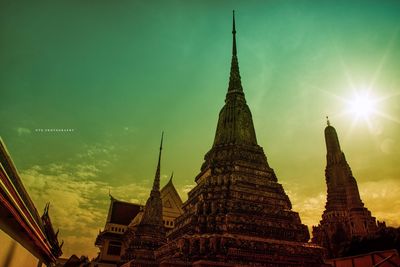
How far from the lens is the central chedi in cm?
1108

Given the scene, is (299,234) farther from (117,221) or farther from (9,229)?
(117,221)

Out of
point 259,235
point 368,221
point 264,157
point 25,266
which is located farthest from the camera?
point 368,221

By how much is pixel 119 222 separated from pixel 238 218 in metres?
28.1

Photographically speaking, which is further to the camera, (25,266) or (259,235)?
(259,235)

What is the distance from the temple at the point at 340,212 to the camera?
1721 inches

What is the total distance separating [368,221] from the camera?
44.1 metres

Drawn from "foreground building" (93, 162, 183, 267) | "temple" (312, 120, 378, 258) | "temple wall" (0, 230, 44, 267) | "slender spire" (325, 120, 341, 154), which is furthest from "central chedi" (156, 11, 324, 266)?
"slender spire" (325, 120, 341, 154)

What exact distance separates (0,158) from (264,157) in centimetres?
→ 1288

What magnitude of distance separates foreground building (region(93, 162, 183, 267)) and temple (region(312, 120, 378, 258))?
76.6 ft

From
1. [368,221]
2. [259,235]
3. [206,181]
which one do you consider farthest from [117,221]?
[368,221]

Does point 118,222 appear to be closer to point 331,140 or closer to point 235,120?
point 235,120

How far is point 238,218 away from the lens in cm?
1193

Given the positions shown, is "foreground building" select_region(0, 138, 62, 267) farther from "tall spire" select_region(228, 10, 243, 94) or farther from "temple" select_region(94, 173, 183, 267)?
"temple" select_region(94, 173, 183, 267)

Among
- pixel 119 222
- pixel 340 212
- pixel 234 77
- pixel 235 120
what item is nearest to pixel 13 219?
pixel 235 120
